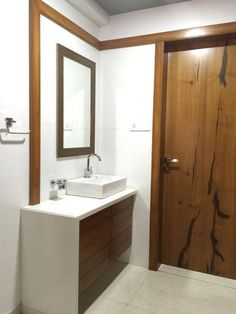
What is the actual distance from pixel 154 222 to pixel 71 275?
1.03 metres

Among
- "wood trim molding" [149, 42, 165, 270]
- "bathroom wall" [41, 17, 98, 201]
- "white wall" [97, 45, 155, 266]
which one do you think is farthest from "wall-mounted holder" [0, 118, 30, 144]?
"wood trim molding" [149, 42, 165, 270]

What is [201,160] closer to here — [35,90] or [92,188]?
[92,188]

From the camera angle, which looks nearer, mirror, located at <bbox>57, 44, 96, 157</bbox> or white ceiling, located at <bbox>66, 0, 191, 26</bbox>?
mirror, located at <bbox>57, 44, 96, 157</bbox>

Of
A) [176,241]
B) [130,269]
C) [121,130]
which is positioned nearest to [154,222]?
[176,241]

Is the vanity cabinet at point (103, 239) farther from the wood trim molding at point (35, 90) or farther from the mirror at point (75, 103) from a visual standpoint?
the mirror at point (75, 103)

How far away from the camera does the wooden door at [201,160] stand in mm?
2381

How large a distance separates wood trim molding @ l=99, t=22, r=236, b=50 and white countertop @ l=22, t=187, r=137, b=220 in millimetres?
1452

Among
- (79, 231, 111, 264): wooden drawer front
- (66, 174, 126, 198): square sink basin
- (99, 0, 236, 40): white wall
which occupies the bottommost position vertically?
(79, 231, 111, 264): wooden drawer front

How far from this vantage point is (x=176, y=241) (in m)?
2.60

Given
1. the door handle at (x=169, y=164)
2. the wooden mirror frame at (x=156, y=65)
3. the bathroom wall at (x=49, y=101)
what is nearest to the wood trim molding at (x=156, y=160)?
the wooden mirror frame at (x=156, y=65)

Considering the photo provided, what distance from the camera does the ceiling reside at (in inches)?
93.0

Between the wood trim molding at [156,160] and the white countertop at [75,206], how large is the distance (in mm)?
407

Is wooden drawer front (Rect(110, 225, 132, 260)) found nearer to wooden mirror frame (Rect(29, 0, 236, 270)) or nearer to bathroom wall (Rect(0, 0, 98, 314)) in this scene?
wooden mirror frame (Rect(29, 0, 236, 270))

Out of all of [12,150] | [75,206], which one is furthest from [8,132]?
[75,206]
